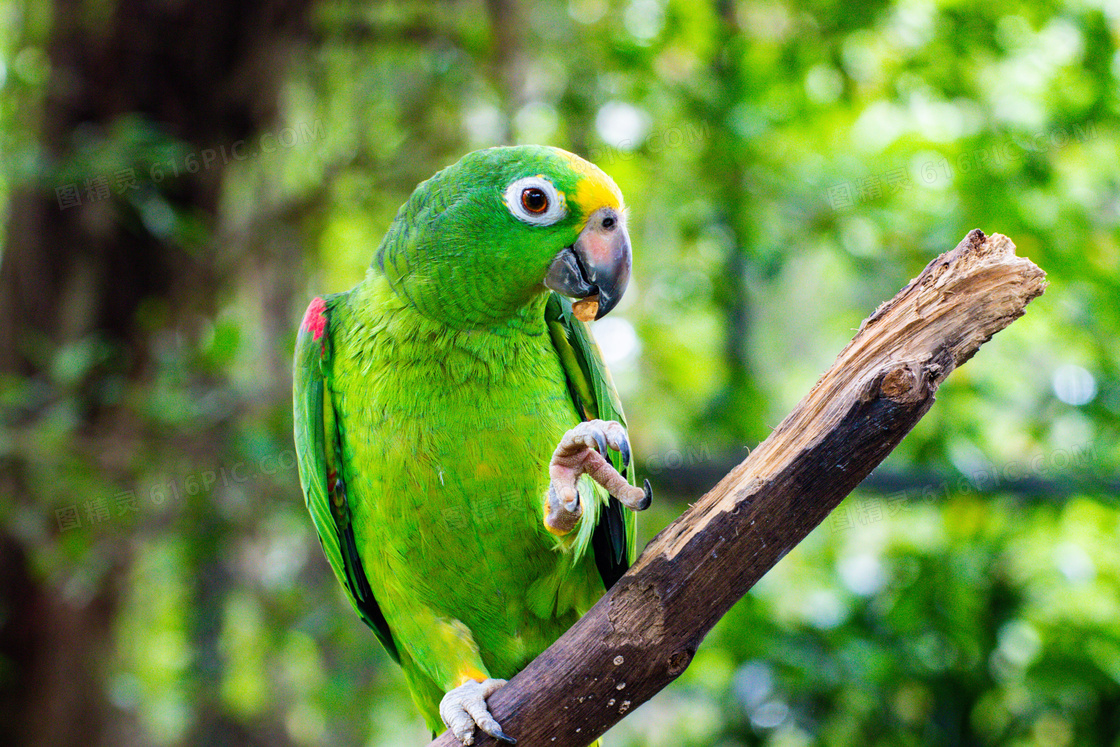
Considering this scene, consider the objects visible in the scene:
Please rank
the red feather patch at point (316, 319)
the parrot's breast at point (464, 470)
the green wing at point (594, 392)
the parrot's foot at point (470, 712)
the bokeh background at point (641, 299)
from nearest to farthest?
1. the parrot's foot at point (470, 712)
2. the parrot's breast at point (464, 470)
3. the green wing at point (594, 392)
4. the red feather patch at point (316, 319)
5. the bokeh background at point (641, 299)

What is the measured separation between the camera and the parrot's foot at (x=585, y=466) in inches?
66.3

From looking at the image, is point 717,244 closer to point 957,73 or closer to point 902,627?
point 957,73

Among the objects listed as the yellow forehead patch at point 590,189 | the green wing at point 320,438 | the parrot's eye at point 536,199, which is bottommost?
the green wing at point 320,438

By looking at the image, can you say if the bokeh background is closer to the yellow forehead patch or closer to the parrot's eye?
the yellow forehead patch

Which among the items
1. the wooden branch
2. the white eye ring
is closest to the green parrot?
the white eye ring

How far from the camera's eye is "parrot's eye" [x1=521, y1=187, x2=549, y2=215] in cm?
196

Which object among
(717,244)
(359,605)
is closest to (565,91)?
(717,244)

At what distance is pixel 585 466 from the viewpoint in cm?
176

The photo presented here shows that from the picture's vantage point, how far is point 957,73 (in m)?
3.51

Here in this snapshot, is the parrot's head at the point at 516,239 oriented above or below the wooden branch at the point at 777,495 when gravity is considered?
above

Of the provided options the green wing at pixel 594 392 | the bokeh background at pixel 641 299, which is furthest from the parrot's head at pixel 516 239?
the bokeh background at pixel 641 299

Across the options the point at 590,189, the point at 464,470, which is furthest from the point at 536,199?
the point at 464,470

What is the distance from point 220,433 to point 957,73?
369 cm

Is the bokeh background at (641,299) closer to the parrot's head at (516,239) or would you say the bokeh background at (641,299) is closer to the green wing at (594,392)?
the green wing at (594,392)
